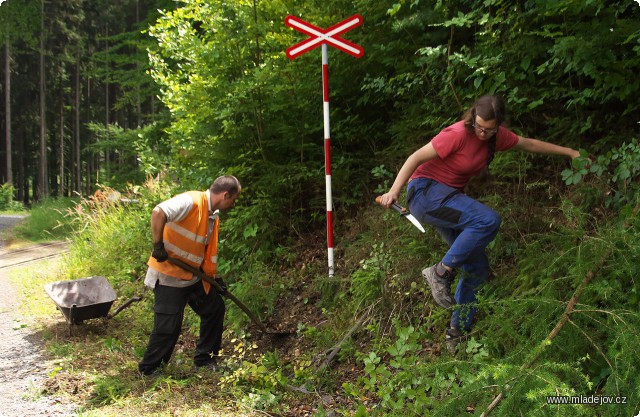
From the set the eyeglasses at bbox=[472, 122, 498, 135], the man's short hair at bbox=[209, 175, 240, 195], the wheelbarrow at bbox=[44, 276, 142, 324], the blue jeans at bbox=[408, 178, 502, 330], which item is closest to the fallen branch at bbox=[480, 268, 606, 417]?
the blue jeans at bbox=[408, 178, 502, 330]

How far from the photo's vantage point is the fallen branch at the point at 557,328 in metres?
2.80

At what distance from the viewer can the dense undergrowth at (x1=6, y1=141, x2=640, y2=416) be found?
2.98 metres

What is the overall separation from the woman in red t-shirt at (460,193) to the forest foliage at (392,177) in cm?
23

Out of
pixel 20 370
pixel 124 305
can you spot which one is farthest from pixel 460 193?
pixel 20 370

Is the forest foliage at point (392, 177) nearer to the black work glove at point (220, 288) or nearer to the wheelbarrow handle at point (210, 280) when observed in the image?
the wheelbarrow handle at point (210, 280)

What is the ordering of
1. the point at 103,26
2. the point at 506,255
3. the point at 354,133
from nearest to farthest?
1. the point at 506,255
2. the point at 354,133
3. the point at 103,26

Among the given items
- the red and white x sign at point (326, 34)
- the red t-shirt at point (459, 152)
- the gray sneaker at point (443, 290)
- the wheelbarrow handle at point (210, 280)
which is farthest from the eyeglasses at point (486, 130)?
the wheelbarrow handle at point (210, 280)

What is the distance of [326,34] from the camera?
19.7 ft

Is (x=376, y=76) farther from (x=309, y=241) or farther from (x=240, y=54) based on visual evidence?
(x=309, y=241)

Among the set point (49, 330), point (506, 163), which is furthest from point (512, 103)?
point (49, 330)

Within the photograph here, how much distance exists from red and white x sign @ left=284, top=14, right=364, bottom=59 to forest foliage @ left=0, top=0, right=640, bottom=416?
0.34m

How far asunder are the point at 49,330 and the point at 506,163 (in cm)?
545

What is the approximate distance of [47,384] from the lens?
16.6ft

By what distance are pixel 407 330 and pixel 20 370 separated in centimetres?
381
